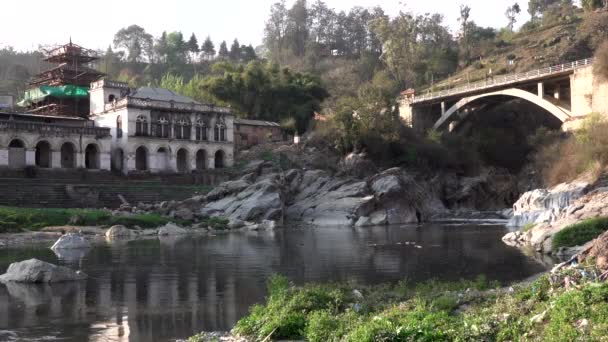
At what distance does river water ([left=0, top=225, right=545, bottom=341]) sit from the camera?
15812 mm

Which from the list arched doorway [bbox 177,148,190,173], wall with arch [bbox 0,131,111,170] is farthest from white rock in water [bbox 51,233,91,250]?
arched doorway [bbox 177,148,190,173]

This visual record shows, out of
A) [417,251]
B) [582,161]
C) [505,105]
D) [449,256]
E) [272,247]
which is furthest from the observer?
[505,105]

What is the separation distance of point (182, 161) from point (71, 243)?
3553 centimetres

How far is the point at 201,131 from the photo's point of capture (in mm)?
69562

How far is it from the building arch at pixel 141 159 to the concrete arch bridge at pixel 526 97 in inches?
1350

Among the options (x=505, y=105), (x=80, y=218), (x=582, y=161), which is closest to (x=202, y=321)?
(x=80, y=218)

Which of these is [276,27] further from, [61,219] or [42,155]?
[61,219]

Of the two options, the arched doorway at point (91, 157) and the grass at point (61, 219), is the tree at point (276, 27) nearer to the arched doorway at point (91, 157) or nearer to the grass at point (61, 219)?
the arched doorway at point (91, 157)

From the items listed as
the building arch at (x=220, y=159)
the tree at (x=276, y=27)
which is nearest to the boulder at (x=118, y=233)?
the building arch at (x=220, y=159)

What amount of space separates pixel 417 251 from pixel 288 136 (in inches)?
1856

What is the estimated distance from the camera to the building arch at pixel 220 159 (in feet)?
233

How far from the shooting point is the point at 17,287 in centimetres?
2120

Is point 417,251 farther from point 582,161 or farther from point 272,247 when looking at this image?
point 582,161

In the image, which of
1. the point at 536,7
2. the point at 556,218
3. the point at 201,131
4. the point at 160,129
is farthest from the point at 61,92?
the point at 536,7
